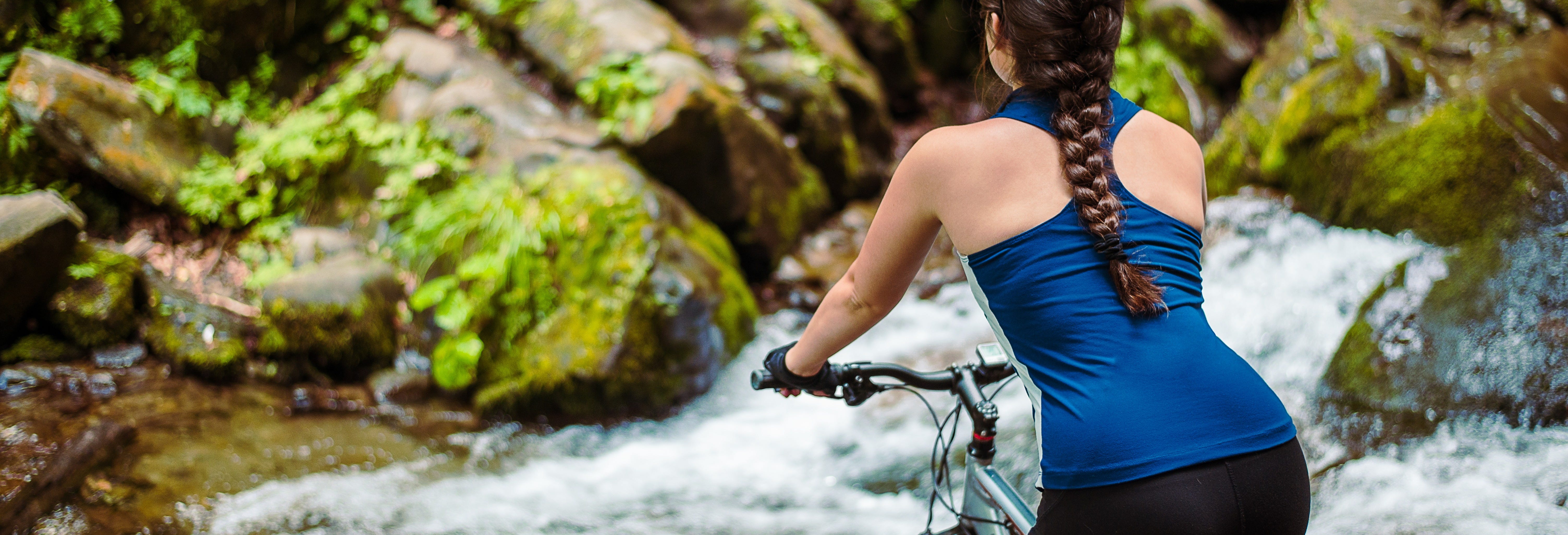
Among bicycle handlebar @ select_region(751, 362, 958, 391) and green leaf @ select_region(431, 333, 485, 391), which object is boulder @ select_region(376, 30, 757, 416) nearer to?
green leaf @ select_region(431, 333, 485, 391)

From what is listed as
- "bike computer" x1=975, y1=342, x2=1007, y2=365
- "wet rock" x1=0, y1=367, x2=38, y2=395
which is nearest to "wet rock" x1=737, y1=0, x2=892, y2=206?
"wet rock" x1=0, y1=367, x2=38, y2=395

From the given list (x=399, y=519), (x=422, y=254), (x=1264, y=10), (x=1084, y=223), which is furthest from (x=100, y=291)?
(x=1264, y=10)

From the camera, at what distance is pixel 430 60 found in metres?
7.27

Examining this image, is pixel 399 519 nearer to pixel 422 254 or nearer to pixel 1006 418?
pixel 422 254

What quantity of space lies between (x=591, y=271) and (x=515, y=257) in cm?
51

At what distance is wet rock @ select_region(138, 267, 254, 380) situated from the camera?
190 inches

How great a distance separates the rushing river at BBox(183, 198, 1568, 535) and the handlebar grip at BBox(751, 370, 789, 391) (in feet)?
6.83

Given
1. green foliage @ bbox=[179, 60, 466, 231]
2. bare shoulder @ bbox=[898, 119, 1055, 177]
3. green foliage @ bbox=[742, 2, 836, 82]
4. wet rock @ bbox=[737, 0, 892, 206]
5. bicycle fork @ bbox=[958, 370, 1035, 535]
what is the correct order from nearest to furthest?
bare shoulder @ bbox=[898, 119, 1055, 177], bicycle fork @ bbox=[958, 370, 1035, 535], green foliage @ bbox=[179, 60, 466, 231], wet rock @ bbox=[737, 0, 892, 206], green foliage @ bbox=[742, 2, 836, 82]

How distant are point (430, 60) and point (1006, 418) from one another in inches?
237

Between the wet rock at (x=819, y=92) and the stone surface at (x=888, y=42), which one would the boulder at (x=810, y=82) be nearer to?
the wet rock at (x=819, y=92)

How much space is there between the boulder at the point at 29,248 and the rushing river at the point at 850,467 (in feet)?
6.86

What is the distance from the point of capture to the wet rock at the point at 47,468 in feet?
10.5

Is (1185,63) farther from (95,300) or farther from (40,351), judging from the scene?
(40,351)

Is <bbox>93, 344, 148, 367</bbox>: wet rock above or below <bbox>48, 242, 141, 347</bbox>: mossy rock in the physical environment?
below
